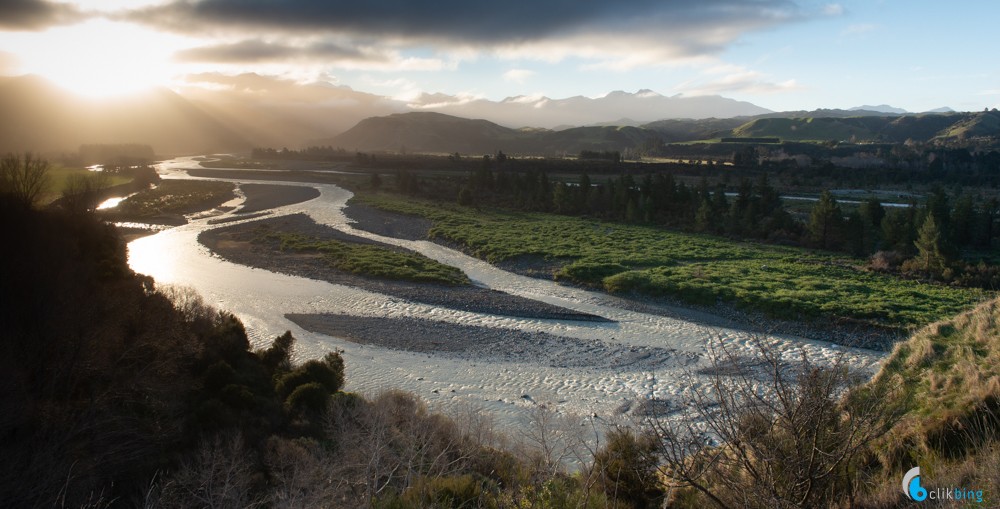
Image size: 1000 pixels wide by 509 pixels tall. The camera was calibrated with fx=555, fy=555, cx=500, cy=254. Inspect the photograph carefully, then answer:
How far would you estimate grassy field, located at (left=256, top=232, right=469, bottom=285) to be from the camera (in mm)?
32094

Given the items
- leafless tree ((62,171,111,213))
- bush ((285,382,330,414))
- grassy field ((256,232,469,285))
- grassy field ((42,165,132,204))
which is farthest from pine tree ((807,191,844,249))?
grassy field ((42,165,132,204))

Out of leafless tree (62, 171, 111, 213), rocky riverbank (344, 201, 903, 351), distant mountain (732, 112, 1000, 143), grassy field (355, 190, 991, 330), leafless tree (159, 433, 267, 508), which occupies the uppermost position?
distant mountain (732, 112, 1000, 143)

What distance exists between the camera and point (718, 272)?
31.7m

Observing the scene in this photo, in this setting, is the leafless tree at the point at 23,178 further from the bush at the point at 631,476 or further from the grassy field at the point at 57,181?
the bush at the point at 631,476

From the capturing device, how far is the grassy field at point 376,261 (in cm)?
3209

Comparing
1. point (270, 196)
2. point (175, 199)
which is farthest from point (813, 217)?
point (175, 199)

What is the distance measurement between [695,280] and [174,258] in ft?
108

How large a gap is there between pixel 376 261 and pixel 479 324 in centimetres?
1287

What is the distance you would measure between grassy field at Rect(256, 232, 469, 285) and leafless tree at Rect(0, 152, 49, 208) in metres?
15.6

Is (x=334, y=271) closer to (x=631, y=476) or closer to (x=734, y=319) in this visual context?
(x=734, y=319)

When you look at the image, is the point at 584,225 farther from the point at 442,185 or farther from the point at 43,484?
the point at 43,484

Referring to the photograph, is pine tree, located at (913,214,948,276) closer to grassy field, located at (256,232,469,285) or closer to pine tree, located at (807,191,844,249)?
pine tree, located at (807,191,844,249)

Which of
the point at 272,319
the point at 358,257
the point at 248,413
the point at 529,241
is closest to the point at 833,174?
the point at 529,241

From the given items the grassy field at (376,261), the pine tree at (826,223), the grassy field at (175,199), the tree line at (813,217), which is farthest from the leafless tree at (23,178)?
the pine tree at (826,223)
